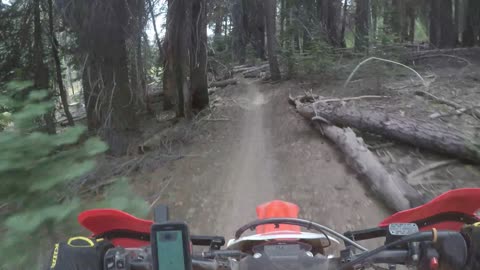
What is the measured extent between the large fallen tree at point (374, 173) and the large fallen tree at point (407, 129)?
0.85 feet

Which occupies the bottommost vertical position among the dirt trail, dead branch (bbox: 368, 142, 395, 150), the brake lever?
the dirt trail

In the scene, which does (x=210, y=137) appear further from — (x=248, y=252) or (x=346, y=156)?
(x=248, y=252)

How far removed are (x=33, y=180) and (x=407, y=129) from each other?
553cm

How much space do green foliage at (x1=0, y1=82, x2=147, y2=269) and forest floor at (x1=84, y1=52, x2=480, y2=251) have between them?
335 cm

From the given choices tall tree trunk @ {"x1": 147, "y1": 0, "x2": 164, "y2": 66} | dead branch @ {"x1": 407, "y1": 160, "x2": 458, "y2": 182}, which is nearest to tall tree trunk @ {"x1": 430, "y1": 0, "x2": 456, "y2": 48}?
tall tree trunk @ {"x1": 147, "y1": 0, "x2": 164, "y2": 66}

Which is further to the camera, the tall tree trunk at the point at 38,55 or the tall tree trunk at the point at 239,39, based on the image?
the tall tree trunk at the point at 239,39

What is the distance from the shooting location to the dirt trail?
18.1ft

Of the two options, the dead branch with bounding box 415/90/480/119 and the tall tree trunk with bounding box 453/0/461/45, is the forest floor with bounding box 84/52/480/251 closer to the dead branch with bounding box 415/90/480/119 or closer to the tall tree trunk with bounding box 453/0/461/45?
the dead branch with bounding box 415/90/480/119

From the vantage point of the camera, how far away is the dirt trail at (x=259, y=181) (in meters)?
5.53

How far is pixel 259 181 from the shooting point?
671 cm

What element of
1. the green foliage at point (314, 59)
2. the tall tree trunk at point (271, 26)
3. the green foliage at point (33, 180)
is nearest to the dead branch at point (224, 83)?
the tall tree trunk at point (271, 26)

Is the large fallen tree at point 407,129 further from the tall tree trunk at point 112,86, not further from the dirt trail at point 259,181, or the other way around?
the tall tree trunk at point 112,86

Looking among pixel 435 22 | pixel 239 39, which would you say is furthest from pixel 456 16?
pixel 239 39

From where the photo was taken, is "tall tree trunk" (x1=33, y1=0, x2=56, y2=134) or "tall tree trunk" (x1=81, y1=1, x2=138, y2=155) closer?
"tall tree trunk" (x1=81, y1=1, x2=138, y2=155)
